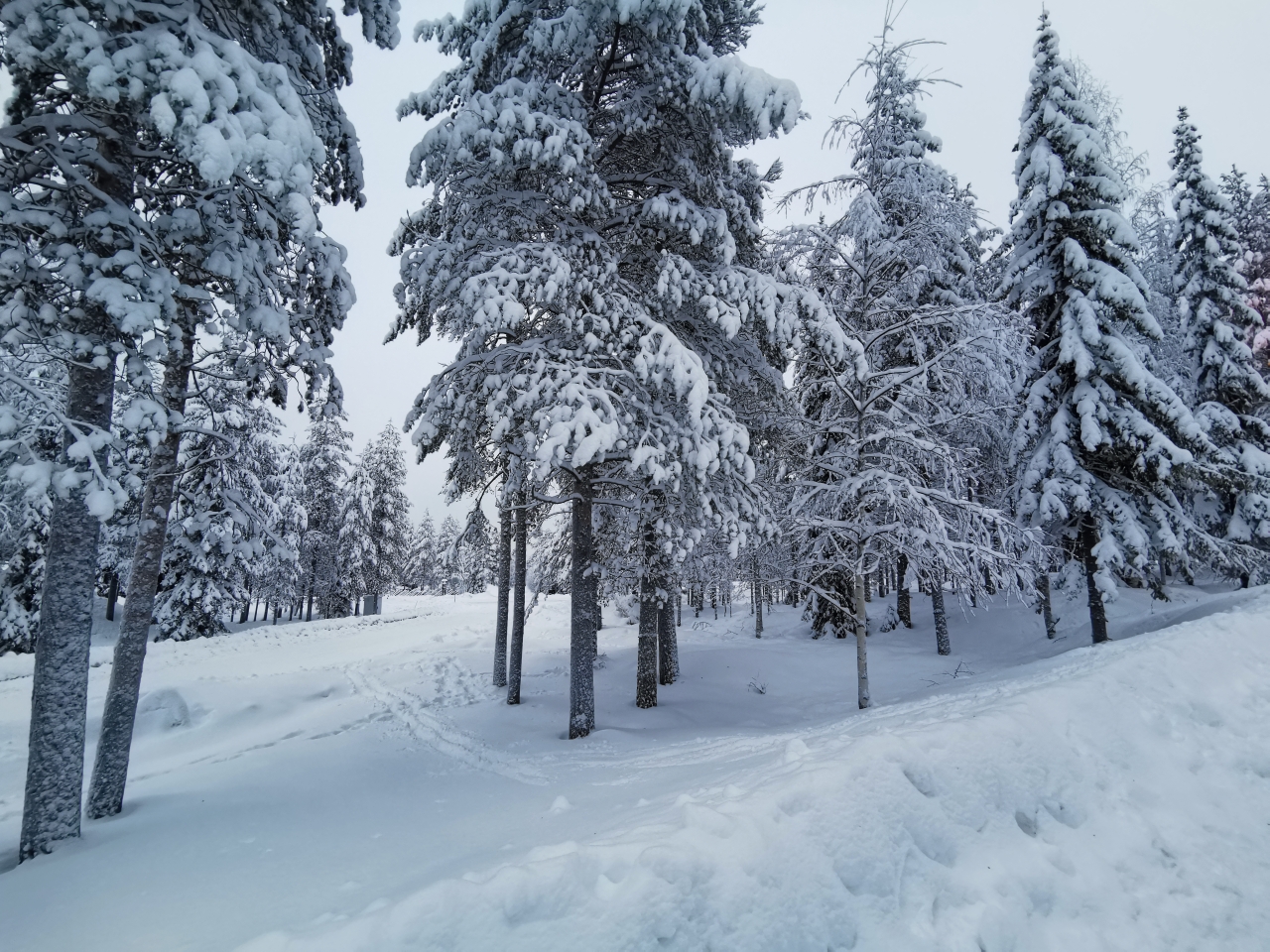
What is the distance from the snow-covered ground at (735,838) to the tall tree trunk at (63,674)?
396mm

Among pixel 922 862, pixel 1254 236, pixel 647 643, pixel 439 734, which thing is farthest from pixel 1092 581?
pixel 1254 236

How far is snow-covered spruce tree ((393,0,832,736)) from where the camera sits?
Result: 7859 millimetres

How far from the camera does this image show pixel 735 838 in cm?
308

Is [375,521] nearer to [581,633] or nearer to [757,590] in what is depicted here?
[757,590]

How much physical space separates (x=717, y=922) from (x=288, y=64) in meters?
9.59

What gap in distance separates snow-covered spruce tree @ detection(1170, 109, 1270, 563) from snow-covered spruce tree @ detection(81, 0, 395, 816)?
23034 mm

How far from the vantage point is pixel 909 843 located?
10.8 ft

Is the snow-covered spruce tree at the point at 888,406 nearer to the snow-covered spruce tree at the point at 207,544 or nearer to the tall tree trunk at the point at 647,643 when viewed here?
the tall tree trunk at the point at 647,643

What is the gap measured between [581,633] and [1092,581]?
12839 mm

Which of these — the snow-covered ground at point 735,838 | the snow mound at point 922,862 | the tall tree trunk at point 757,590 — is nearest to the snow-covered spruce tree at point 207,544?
the snow-covered ground at point 735,838

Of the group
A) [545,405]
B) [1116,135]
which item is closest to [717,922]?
[545,405]

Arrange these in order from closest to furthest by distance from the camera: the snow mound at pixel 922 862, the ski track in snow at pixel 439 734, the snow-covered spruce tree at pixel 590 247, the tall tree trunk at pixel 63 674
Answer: the snow mound at pixel 922 862, the tall tree trunk at pixel 63 674, the snow-covered spruce tree at pixel 590 247, the ski track in snow at pixel 439 734

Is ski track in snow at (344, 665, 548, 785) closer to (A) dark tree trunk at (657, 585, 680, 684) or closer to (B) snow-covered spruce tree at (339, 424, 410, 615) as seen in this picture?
(A) dark tree trunk at (657, 585, 680, 684)

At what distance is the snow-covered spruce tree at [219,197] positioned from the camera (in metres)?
4.91
